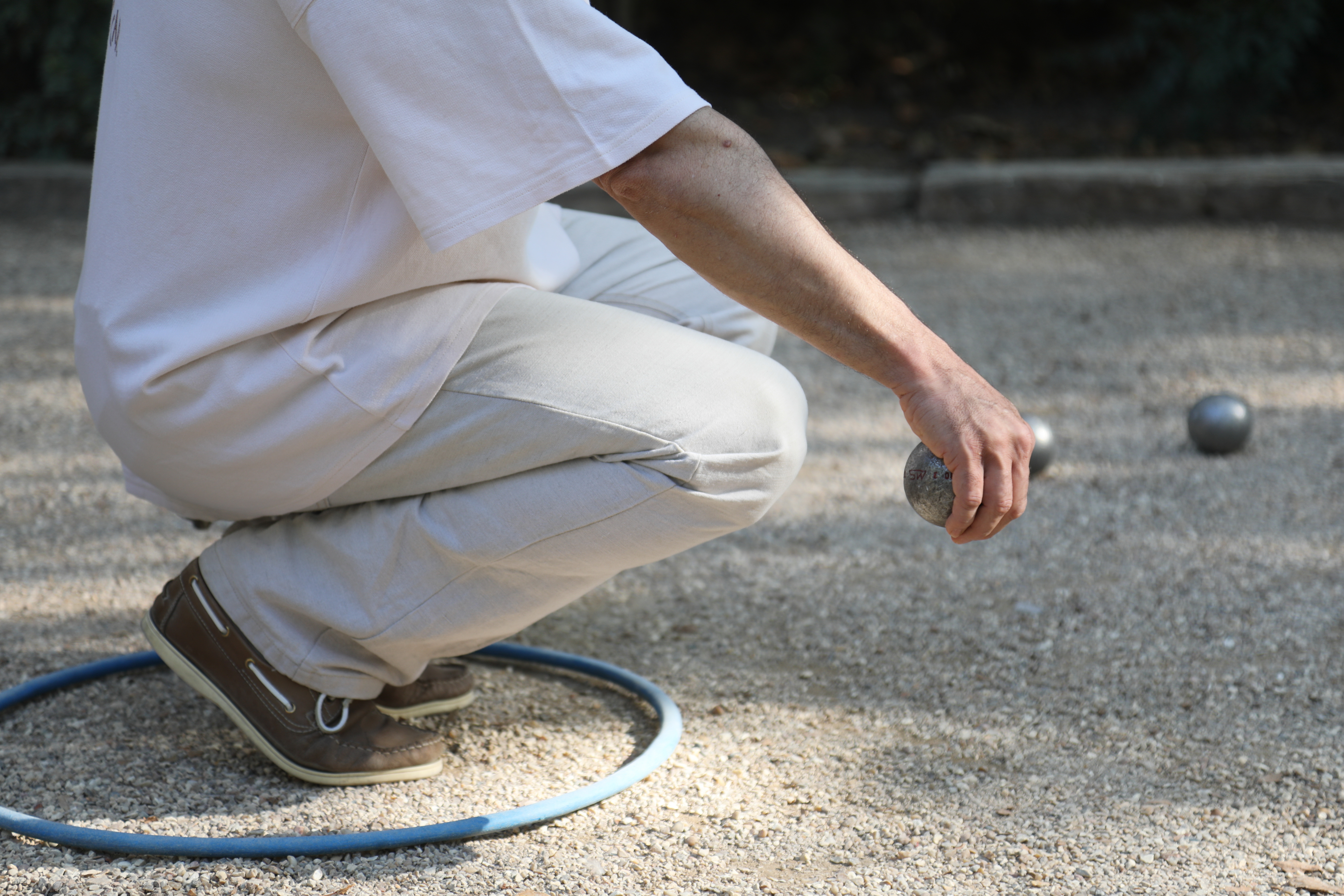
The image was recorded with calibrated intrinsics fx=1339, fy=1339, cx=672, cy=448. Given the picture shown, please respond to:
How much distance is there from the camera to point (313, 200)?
162cm

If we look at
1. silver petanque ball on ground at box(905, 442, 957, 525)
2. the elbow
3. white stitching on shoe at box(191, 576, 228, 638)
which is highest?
the elbow

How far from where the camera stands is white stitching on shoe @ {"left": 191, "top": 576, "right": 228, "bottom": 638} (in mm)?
1895

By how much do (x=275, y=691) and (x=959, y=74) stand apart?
252 inches

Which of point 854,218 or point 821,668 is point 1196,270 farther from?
point 821,668

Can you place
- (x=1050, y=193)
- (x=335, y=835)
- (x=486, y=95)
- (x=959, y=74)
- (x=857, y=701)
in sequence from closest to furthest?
(x=486, y=95), (x=335, y=835), (x=857, y=701), (x=1050, y=193), (x=959, y=74)

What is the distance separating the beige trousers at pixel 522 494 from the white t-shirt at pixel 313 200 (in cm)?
6

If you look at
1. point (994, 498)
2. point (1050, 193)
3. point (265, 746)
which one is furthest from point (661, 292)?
point (1050, 193)

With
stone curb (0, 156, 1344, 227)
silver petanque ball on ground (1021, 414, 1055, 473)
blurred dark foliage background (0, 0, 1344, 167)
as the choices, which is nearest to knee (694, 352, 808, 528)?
silver petanque ball on ground (1021, 414, 1055, 473)

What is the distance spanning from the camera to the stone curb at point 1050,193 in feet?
17.5

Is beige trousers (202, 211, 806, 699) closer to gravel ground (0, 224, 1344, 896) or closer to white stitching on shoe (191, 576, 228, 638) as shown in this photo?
white stitching on shoe (191, 576, 228, 638)

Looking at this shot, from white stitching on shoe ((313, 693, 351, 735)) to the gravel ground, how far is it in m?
0.10

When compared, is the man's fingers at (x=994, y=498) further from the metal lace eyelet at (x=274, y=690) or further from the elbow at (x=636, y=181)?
the metal lace eyelet at (x=274, y=690)

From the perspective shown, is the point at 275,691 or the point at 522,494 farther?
the point at 275,691

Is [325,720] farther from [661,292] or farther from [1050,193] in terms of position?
[1050,193]
